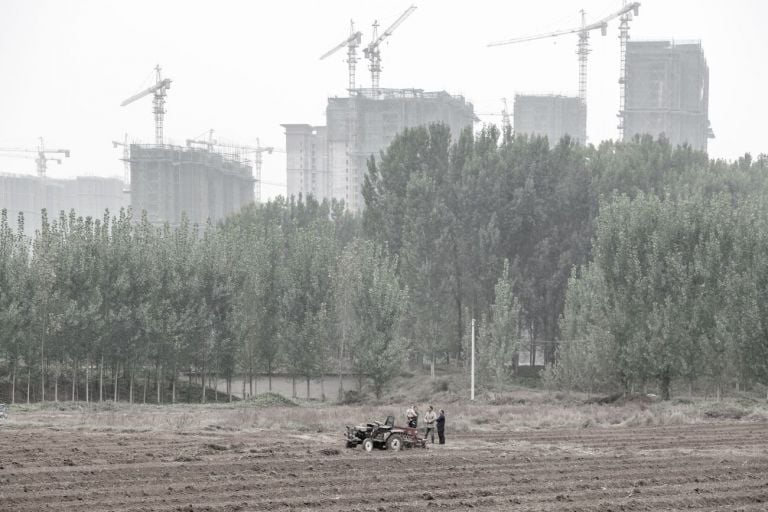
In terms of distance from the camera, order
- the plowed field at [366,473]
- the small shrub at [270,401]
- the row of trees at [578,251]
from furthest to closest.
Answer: the row of trees at [578,251], the small shrub at [270,401], the plowed field at [366,473]

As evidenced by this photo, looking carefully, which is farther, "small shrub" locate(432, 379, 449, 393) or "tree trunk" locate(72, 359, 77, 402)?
"small shrub" locate(432, 379, 449, 393)

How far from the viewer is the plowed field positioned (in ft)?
82.5

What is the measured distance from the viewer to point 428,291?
7162cm

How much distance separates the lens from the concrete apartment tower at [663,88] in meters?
194

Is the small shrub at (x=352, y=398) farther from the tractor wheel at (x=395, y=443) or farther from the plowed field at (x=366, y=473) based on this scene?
the tractor wheel at (x=395, y=443)

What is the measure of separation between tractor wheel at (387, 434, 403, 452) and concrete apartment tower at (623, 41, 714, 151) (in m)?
165

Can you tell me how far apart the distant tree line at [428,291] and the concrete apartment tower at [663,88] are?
399 feet

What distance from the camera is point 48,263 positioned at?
192 feet

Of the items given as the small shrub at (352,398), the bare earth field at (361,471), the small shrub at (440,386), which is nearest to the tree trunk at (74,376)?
the small shrub at (352,398)

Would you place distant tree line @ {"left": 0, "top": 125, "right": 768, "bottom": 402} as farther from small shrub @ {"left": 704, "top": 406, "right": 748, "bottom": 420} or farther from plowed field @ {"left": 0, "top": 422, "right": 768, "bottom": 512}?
plowed field @ {"left": 0, "top": 422, "right": 768, "bottom": 512}

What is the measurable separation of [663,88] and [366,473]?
17635cm

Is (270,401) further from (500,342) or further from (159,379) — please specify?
(500,342)

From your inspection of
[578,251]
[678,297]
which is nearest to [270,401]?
[678,297]

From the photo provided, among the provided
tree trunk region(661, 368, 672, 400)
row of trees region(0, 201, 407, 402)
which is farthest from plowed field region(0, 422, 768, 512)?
row of trees region(0, 201, 407, 402)
